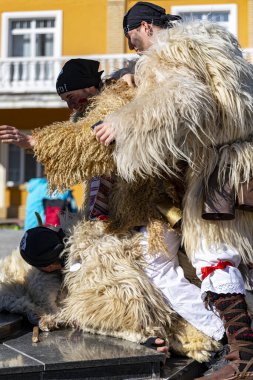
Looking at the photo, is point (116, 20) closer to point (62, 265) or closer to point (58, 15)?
point (58, 15)

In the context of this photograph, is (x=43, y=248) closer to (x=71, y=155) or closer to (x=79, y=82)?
(x=71, y=155)

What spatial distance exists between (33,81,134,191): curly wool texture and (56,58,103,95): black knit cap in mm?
292

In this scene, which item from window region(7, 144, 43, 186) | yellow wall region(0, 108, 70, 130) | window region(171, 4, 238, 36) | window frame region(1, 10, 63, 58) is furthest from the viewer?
window region(7, 144, 43, 186)

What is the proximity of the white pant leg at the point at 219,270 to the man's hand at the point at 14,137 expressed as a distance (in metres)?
0.85

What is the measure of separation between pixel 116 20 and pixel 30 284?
14.8m

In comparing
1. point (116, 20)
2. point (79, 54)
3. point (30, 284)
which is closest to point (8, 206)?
point (79, 54)

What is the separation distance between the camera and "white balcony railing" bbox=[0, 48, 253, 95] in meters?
16.5

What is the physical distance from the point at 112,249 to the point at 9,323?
0.57 metres

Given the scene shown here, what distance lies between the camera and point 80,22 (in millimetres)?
17359

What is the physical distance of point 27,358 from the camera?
2.48m

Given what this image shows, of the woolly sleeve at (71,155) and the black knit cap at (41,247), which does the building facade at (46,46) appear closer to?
the black knit cap at (41,247)

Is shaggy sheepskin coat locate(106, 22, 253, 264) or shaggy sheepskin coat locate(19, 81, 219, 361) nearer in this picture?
shaggy sheepskin coat locate(106, 22, 253, 264)

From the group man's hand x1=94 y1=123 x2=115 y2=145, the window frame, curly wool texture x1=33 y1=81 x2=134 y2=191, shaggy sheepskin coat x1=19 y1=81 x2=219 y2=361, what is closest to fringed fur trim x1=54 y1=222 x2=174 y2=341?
shaggy sheepskin coat x1=19 y1=81 x2=219 y2=361

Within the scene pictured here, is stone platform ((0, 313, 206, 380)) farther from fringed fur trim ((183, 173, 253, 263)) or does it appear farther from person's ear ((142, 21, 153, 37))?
person's ear ((142, 21, 153, 37))
